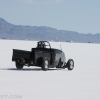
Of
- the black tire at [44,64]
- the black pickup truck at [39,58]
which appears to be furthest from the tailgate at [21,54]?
the black tire at [44,64]

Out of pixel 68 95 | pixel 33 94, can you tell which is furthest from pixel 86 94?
pixel 33 94

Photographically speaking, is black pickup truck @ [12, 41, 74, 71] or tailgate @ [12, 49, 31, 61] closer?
black pickup truck @ [12, 41, 74, 71]

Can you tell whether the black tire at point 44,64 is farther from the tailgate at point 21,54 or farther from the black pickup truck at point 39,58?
the tailgate at point 21,54

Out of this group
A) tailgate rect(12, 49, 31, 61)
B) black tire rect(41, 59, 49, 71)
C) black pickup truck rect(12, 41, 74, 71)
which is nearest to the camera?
black tire rect(41, 59, 49, 71)

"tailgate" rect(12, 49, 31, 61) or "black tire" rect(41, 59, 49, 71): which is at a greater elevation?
"tailgate" rect(12, 49, 31, 61)

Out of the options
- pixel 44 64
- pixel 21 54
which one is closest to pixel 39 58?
pixel 44 64

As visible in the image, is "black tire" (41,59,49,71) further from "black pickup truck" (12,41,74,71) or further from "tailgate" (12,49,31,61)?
"tailgate" (12,49,31,61)

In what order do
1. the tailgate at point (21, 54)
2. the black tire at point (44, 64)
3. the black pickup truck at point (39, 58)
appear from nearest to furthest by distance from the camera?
the black tire at point (44, 64)
the black pickup truck at point (39, 58)
the tailgate at point (21, 54)

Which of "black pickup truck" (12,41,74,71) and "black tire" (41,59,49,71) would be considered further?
"black pickup truck" (12,41,74,71)

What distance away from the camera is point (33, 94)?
11.6 m

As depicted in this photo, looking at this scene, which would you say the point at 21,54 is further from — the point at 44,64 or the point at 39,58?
the point at 44,64

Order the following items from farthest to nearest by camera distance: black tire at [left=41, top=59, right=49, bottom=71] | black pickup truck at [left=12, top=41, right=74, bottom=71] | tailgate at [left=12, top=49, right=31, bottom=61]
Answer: tailgate at [left=12, top=49, right=31, bottom=61], black pickup truck at [left=12, top=41, right=74, bottom=71], black tire at [left=41, top=59, right=49, bottom=71]

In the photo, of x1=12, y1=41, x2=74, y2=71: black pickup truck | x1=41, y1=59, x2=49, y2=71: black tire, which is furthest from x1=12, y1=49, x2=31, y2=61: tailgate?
x1=41, y1=59, x2=49, y2=71: black tire

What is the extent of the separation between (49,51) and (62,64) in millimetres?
1323
